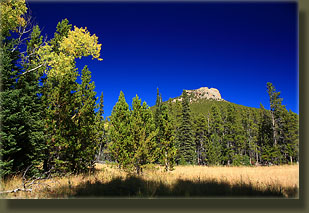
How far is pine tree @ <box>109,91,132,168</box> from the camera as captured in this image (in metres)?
14.3

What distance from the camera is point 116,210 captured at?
353 centimetres

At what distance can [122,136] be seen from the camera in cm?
1642

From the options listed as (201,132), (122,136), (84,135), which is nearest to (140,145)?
(122,136)

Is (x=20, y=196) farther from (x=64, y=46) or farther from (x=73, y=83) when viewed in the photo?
(x=73, y=83)

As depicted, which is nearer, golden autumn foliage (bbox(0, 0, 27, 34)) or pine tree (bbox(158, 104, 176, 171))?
golden autumn foliage (bbox(0, 0, 27, 34))

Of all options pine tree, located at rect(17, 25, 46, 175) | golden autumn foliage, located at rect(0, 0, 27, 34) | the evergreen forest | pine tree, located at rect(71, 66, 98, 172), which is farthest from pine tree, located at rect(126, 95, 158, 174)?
golden autumn foliage, located at rect(0, 0, 27, 34)

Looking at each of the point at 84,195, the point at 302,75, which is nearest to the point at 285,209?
the point at 302,75

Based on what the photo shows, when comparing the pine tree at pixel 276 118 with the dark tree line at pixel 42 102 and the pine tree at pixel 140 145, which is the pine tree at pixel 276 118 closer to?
the pine tree at pixel 140 145

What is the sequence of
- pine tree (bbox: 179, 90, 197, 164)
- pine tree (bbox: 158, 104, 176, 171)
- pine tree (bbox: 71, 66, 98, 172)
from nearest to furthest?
1. pine tree (bbox: 71, 66, 98, 172)
2. pine tree (bbox: 158, 104, 176, 171)
3. pine tree (bbox: 179, 90, 197, 164)

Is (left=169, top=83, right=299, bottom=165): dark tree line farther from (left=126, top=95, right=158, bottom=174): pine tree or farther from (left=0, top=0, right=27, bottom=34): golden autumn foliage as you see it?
(left=0, top=0, right=27, bottom=34): golden autumn foliage

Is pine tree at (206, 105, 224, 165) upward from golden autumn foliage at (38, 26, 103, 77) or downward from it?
downward

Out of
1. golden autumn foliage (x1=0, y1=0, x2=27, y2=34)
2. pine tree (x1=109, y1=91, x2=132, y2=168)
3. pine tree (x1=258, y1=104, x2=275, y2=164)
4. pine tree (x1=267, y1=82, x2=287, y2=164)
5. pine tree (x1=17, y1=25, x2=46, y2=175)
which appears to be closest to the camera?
golden autumn foliage (x1=0, y1=0, x2=27, y2=34)

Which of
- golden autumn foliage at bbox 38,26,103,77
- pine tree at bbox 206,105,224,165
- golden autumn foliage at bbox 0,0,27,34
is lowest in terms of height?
pine tree at bbox 206,105,224,165

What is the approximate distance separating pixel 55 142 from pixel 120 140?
7143mm
